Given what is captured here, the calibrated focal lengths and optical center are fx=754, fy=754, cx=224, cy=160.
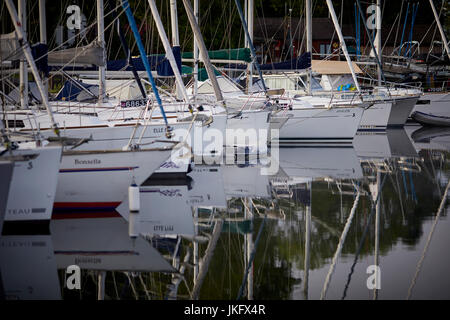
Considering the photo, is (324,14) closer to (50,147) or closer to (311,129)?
(311,129)

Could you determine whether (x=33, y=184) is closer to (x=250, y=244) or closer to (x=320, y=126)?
(x=250, y=244)

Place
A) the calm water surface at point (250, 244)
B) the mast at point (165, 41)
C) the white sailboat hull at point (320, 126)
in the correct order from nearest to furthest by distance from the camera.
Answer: the calm water surface at point (250, 244) < the mast at point (165, 41) < the white sailboat hull at point (320, 126)

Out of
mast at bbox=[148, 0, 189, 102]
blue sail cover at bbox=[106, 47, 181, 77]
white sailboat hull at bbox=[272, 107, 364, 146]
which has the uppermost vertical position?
mast at bbox=[148, 0, 189, 102]

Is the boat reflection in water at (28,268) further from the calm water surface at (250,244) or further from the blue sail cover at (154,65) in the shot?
the blue sail cover at (154,65)

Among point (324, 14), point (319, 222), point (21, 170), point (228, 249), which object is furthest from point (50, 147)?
point (324, 14)

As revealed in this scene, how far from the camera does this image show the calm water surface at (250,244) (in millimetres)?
11180

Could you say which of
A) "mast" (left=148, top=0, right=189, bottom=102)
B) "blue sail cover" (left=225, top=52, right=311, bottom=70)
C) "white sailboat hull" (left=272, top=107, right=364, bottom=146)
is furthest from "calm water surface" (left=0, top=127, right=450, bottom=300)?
"blue sail cover" (left=225, top=52, right=311, bottom=70)

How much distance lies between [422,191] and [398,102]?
834 inches

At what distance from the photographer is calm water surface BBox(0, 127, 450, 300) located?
36.7ft

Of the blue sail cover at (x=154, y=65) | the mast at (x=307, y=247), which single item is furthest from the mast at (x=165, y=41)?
the mast at (x=307, y=247)

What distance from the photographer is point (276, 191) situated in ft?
66.1

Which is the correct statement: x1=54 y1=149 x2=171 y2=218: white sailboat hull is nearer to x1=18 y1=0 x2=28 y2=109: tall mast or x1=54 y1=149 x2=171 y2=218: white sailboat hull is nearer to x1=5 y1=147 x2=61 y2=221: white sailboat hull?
x1=5 y1=147 x2=61 y2=221: white sailboat hull

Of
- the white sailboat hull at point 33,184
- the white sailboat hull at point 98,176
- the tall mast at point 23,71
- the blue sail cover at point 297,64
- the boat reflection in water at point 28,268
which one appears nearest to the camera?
the boat reflection in water at point 28,268

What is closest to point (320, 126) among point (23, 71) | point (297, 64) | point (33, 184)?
point (297, 64)
